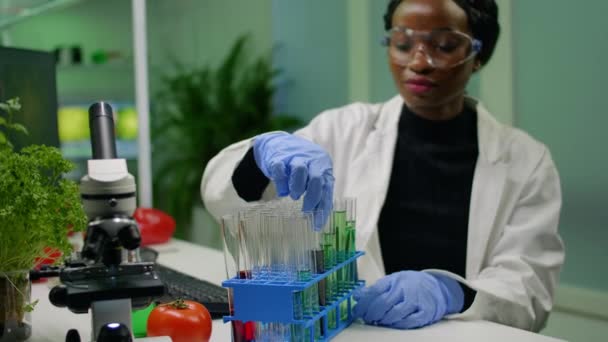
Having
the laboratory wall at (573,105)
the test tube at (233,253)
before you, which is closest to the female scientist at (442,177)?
the test tube at (233,253)

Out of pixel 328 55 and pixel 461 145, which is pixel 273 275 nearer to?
pixel 461 145

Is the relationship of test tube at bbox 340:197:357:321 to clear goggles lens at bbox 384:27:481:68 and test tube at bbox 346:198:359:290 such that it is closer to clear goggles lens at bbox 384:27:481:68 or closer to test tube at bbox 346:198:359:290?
test tube at bbox 346:198:359:290

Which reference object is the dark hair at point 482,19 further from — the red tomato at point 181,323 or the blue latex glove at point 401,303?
the red tomato at point 181,323

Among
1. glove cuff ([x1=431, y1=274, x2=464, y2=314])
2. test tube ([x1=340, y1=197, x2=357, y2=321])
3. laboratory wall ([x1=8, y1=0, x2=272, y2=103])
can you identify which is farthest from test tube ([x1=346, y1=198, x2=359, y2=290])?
laboratory wall ([x1=8, y1=0, x2=272, y2=103])

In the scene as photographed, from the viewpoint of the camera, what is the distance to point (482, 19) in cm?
161

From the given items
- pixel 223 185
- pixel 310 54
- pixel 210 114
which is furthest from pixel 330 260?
pixel 210 114

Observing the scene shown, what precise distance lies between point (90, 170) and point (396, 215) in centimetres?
98

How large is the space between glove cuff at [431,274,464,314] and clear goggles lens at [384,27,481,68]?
0.51 metres

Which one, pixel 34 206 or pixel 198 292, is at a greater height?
pixel 34 206

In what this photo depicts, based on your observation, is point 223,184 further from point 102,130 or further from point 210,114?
point 210,114

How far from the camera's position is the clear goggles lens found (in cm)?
154

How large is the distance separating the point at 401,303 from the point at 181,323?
14.9 inches

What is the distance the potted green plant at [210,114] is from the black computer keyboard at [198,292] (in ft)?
6.50

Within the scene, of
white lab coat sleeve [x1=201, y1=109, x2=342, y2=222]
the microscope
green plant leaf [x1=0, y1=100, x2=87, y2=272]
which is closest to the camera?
the microscope
